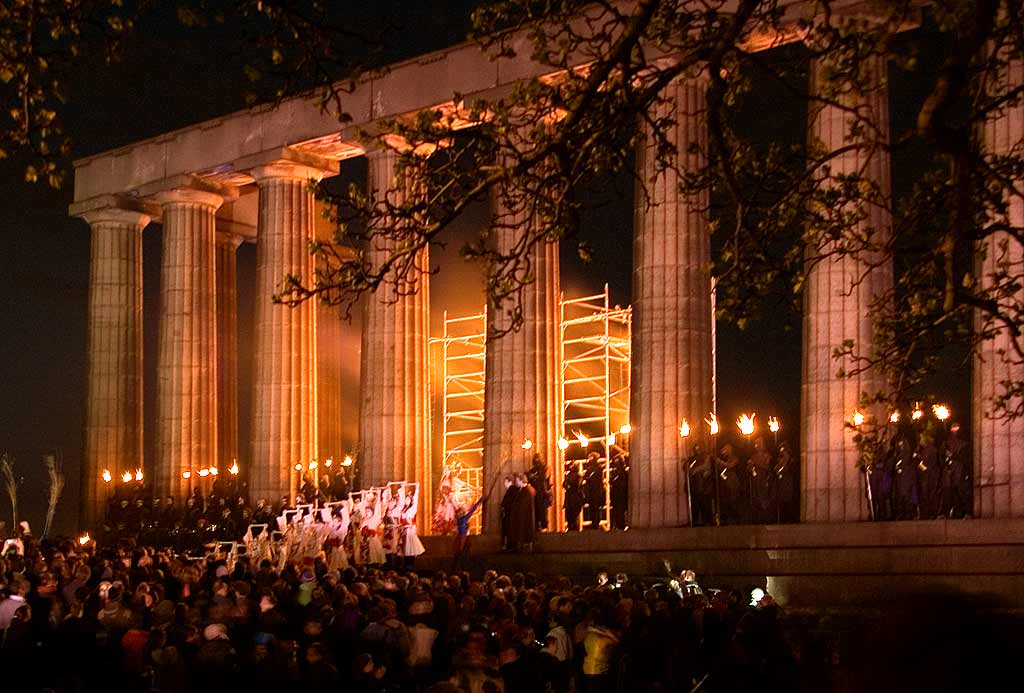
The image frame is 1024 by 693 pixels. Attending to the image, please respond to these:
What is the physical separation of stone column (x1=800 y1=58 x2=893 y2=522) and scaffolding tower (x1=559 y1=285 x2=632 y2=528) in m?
9.65

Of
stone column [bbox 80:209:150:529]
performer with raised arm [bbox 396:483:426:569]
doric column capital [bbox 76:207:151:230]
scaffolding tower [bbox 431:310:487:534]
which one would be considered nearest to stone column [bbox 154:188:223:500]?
doric column capital [bbox 76:207:151:230]

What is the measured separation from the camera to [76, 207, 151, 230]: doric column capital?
6781 centimetres

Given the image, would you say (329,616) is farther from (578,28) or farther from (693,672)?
(578,28)

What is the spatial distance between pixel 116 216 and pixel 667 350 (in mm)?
28801

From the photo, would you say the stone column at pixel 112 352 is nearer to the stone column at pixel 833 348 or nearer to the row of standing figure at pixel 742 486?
the row of standing figure at pixel 742 486

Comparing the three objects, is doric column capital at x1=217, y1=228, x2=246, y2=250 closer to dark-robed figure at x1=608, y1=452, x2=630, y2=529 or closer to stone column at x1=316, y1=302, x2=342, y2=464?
stone column at x1=316, y1=302, x2=342, y2=464

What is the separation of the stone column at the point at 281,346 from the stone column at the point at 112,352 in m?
8.45

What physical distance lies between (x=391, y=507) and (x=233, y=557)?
623 centimetres

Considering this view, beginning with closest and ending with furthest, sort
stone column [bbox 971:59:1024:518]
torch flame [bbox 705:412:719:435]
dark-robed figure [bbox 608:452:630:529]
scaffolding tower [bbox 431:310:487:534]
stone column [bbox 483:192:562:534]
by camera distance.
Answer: stone column [bbox 971:59:1024:518]
torch flame [bbox 705:412:719:435]
dark-robed figure [bbox 608:452:630:529]
stone column [bbox 483:192:562:534]
scaffolding tower [bbox 431:310:487:534]

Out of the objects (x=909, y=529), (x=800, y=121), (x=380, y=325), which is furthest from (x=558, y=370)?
(x=800, y=121)

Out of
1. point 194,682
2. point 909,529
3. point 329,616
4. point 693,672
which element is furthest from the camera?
point 909,529

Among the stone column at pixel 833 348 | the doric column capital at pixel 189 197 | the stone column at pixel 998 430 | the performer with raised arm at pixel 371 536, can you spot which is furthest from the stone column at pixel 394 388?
the stone column at pixel 998 430

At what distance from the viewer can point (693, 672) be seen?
69.7 feet

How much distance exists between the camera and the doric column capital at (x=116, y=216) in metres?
67.8
